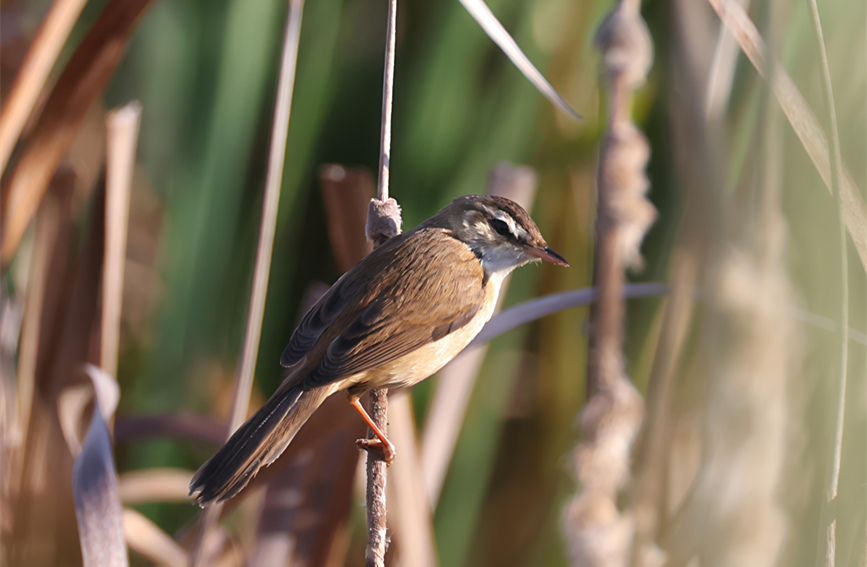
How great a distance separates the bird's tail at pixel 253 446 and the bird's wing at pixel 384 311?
0.05 meters

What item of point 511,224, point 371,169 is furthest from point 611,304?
point 371,169

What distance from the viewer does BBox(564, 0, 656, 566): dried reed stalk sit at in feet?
3.14

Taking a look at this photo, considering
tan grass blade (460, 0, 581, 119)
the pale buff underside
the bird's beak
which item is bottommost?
the pale buff underside

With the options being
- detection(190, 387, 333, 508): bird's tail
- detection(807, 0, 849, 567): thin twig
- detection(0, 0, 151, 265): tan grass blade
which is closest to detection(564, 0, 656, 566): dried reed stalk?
detection(807, 0, 849, 567): thin twig

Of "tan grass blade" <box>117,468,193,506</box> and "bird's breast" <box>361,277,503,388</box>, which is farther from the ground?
"bird's breast" <box>361,277,503,388</box>

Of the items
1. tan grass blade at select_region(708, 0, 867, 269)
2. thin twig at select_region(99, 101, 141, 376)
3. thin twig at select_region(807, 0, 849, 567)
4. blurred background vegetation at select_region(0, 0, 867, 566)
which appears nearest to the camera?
thin twig at select_region(807, 0, 849, 567)

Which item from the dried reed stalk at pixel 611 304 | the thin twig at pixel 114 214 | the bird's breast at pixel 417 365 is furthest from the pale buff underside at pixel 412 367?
the thin twig at pixel 114 214

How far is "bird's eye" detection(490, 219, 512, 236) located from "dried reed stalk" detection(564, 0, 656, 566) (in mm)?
390

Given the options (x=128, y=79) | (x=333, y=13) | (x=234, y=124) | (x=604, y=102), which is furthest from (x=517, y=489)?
(x=128, y=79)

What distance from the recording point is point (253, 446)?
111 centimetres

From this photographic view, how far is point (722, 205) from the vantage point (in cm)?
98

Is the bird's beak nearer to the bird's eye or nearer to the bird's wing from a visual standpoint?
the bird's eye

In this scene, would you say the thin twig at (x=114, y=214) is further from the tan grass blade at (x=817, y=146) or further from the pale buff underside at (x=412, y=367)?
the tan grass blade at (x=817, y=146)

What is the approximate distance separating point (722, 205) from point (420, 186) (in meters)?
1.00
